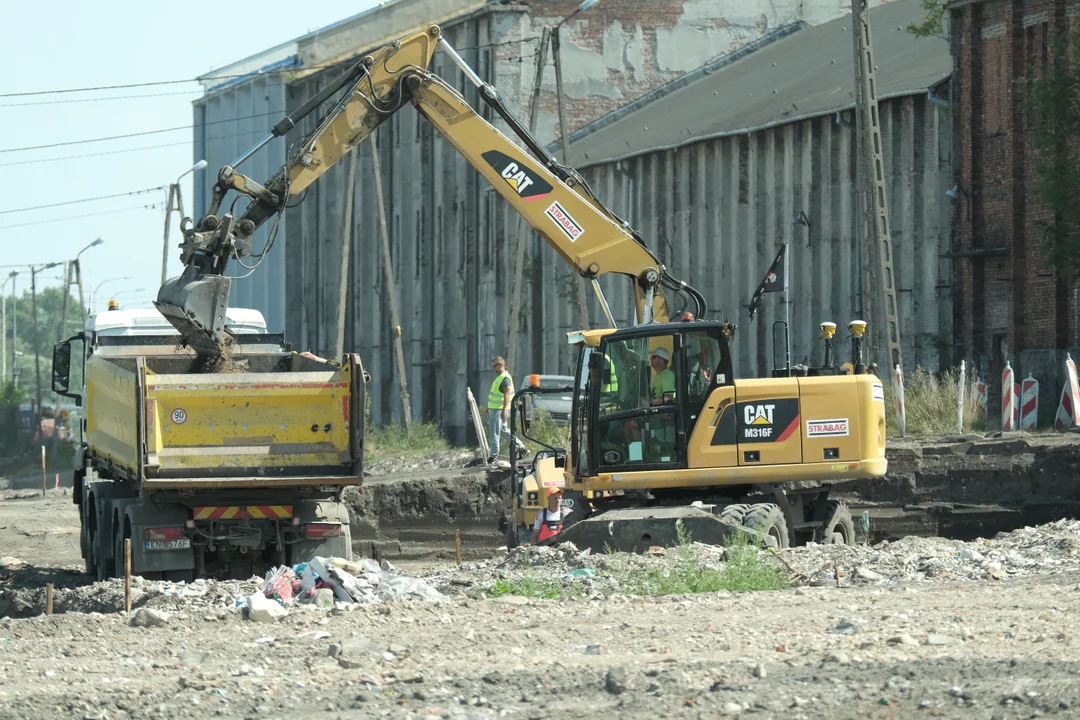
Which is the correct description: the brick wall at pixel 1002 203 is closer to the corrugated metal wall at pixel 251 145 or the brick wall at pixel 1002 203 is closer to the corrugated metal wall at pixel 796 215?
the corrugated metal wall at pixel 796 215

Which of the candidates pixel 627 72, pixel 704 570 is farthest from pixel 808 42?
pixel 704 570

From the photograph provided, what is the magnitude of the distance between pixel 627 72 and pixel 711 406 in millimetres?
→ 32337

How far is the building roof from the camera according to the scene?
3400cm

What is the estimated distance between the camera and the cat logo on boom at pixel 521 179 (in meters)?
17.3

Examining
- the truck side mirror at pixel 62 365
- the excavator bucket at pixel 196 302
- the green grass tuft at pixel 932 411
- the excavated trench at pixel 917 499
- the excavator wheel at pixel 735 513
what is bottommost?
the excavated trench at pixel 917 499

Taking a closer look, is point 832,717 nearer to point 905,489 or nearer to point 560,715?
point 560,715

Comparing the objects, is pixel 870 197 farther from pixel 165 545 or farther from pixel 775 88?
pixel 775 88

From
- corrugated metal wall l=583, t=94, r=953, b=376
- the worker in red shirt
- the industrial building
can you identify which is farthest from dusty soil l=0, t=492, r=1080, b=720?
the industrial building

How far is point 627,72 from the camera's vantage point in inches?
1823

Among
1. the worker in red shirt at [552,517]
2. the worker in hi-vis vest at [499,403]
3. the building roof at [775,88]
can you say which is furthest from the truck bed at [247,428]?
the building roof at [775,88]

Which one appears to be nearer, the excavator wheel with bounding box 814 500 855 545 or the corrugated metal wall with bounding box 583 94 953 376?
the excavator wheel with bounding box 814 500 855 545

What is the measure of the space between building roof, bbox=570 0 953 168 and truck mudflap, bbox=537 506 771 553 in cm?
1906

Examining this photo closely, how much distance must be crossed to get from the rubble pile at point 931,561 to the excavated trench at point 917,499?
6.89 metres

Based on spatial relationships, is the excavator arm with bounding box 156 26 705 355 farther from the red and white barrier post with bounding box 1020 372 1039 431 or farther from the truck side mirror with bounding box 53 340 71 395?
the red and white barrier post with bounding box 1020 372 1039 431
